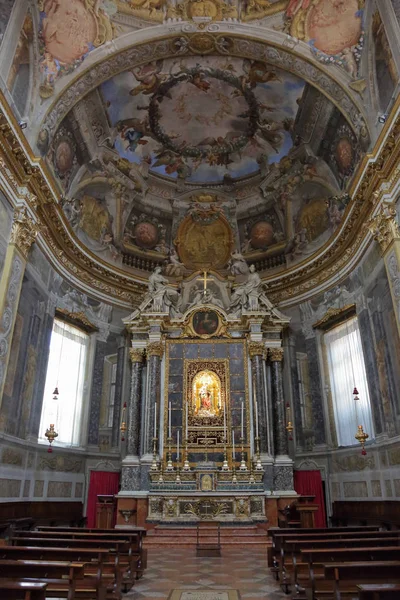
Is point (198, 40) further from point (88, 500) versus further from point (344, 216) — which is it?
point (88, 500)

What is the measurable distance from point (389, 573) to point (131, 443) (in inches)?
447

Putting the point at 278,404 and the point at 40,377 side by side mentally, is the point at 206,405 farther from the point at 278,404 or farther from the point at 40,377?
the point at 40,377

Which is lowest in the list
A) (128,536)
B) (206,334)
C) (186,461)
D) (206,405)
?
(128,536)

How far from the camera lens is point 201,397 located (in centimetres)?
1616

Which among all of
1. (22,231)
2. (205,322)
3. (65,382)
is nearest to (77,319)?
(65,382)

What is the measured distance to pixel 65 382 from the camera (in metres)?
15.8

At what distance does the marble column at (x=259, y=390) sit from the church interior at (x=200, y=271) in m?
0.07

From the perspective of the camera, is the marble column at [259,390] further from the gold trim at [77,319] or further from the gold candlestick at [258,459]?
the gold trim at [77,319]

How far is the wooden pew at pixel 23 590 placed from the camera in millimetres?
3812

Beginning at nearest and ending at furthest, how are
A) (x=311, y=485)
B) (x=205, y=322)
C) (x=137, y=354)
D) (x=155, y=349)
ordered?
(x=311, y=485), (x=155, y=349), (x=137, y=354), (x=205, y=322)

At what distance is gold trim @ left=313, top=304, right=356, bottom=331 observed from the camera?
15.3 metres

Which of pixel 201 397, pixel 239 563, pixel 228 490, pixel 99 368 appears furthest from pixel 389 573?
pixel 99 368

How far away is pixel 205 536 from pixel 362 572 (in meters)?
8.18

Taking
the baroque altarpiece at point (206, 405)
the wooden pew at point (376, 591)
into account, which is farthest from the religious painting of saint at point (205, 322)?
the wooden pew at point (376, 591)
